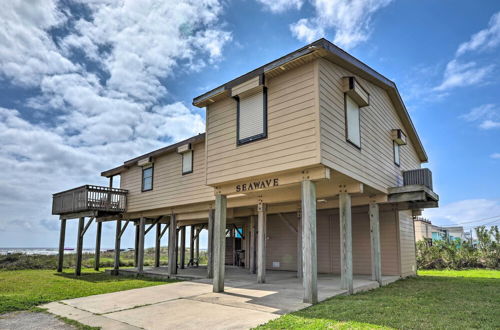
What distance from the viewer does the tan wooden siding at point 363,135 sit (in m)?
7.32

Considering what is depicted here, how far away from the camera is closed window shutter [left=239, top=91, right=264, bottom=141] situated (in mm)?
8195

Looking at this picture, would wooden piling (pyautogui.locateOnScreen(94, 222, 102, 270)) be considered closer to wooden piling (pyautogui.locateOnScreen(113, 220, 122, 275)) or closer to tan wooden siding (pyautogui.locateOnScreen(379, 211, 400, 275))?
wooden piling (pyautogui.locateOnScreen(113, 220, 122, 275))

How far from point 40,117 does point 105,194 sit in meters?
5.74

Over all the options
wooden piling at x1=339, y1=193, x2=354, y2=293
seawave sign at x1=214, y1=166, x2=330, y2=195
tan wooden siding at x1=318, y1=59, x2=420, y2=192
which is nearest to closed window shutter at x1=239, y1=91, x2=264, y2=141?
seawave sign at x1=214, y1=166, x2=330, y2=195

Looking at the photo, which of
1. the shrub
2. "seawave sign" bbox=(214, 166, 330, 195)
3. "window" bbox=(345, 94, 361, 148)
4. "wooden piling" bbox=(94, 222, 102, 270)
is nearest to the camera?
"seawave sign" bbox=(214, 166, 330, 195)

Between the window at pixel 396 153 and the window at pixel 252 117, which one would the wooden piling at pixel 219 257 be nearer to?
the window at pixel 252 117

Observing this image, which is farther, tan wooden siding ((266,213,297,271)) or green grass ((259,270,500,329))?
tan wooden siding ((266,213,297,271))

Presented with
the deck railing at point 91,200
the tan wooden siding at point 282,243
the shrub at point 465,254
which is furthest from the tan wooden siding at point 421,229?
the deck railing at point 91,200

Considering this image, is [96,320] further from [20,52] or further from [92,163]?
[92,163]

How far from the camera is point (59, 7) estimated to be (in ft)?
38.4

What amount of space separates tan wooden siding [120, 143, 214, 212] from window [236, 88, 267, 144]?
178 inches

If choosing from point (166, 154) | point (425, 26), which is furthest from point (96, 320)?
point (425, 26)

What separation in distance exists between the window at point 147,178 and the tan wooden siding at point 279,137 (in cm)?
730

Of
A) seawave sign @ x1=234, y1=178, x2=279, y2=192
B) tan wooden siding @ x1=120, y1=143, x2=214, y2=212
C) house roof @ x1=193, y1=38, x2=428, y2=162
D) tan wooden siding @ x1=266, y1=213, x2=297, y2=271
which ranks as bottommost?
tan wooden siding @ x1=266, y1=213, x2=297, y2=271
